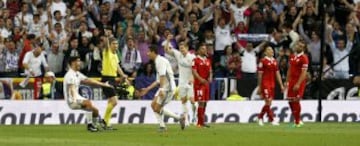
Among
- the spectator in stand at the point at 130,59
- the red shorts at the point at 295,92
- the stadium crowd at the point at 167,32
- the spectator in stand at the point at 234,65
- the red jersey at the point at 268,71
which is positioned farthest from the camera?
the spectator in stand at the point at 234,65

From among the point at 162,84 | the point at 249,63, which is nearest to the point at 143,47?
the point at 249,63

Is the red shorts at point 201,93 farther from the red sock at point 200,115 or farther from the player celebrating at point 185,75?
the player celebrating at point 185,75

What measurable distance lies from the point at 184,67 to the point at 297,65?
357 centimetres

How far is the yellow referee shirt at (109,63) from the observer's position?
3098 cm

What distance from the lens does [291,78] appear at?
1184 inches

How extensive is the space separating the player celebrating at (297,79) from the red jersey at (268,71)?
3.08 ft

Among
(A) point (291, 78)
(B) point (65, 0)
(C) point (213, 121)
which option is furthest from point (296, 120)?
(B) point (65, 0)

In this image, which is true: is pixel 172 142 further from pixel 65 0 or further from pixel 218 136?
pixel 65 0

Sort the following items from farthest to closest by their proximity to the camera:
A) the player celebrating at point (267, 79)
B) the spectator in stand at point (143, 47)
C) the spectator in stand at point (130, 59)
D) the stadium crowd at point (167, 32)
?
1. the spectator in stand at point (143, 47)
2. the spectator in stand at point (130, 59)
3. the stadium crowd at point (167, 32)
4. the player celebrating at point (267, 79)

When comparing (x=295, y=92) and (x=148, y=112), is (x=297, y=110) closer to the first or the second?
(x=295, y=92)

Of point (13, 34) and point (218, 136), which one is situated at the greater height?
point (13, 34)

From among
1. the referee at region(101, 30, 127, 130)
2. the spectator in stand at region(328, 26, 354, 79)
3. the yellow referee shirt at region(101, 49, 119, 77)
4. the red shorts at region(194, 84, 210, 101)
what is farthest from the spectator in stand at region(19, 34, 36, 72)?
the spectator in stand at region(328, 26, 354, 79)

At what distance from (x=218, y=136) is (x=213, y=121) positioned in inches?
379

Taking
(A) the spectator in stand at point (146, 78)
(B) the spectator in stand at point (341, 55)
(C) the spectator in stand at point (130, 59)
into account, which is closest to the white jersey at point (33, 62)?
(C) the spectator in stand at point (130, 59)
